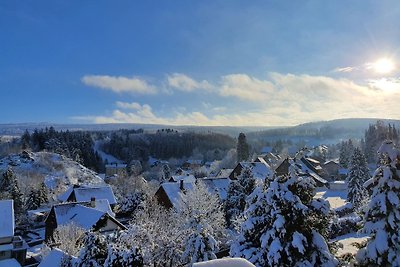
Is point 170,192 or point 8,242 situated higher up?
point 170,192

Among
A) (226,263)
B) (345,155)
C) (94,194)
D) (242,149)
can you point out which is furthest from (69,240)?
(345,155)

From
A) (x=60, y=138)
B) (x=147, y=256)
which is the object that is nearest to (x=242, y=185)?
(x=147, y=256)

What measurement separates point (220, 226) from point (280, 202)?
48.3 feet

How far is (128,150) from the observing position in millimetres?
152000

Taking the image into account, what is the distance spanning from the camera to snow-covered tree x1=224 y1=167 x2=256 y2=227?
30547mm

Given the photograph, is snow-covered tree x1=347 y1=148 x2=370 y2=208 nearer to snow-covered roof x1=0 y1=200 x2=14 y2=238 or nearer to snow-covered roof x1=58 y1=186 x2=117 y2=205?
snow-covered roof x1=58 y1=186 x2=117 y2=205

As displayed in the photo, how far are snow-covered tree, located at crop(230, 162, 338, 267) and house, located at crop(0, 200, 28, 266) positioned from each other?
22.7 m

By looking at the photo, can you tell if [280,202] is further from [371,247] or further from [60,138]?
[60,138]

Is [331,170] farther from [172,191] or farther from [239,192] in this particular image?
[239,192]

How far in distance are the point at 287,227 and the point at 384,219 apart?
3.64 m

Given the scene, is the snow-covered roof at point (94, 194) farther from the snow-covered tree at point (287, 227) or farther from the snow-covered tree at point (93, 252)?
the snow-covered tree at point (287, 227)

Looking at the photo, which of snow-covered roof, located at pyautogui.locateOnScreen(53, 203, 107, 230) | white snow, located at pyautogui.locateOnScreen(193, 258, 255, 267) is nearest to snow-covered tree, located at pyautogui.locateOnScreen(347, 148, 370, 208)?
snow-covered roof, located at pyautogui.locateOnScreen(53, 203, 107, 230)

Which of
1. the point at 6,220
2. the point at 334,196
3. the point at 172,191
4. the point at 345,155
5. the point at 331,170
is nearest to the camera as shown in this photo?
the point at 6,220

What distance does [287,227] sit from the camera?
13.0 m
